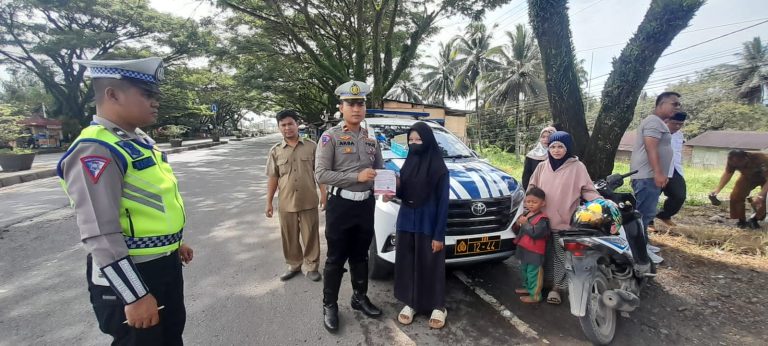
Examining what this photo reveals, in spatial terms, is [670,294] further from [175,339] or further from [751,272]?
[175,339]

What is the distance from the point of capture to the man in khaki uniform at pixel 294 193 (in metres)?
3.57

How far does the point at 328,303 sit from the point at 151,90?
1944 mm

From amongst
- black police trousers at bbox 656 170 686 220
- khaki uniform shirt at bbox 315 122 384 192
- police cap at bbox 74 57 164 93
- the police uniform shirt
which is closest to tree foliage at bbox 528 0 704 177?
black police trousers at bbox 656 170 686 220

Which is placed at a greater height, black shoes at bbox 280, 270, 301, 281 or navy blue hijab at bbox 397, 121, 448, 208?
navy blue hijab at bbox 397, 121, 448, 208

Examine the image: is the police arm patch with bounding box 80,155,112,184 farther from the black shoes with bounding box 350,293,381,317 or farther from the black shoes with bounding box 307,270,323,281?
the black shoes with bounding box 307,270,323,281

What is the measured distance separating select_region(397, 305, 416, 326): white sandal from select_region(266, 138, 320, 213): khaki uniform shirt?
1.45m

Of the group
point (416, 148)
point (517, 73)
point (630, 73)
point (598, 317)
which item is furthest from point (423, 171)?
point (517, 73)

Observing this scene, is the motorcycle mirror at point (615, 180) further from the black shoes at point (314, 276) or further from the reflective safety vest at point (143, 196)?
the reflective safety vest at point (143, 196)

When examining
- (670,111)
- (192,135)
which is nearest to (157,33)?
(192,135)

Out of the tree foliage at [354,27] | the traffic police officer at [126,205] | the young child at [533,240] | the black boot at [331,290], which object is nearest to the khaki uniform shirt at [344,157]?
the black boot at [331,290]

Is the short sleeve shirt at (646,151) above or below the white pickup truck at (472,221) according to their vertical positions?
above

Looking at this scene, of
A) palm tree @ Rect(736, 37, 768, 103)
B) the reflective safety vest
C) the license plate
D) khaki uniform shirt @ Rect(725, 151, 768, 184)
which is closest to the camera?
the reflective safety vest

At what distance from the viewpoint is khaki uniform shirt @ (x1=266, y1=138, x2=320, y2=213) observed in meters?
3.57

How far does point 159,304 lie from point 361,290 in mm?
1613
